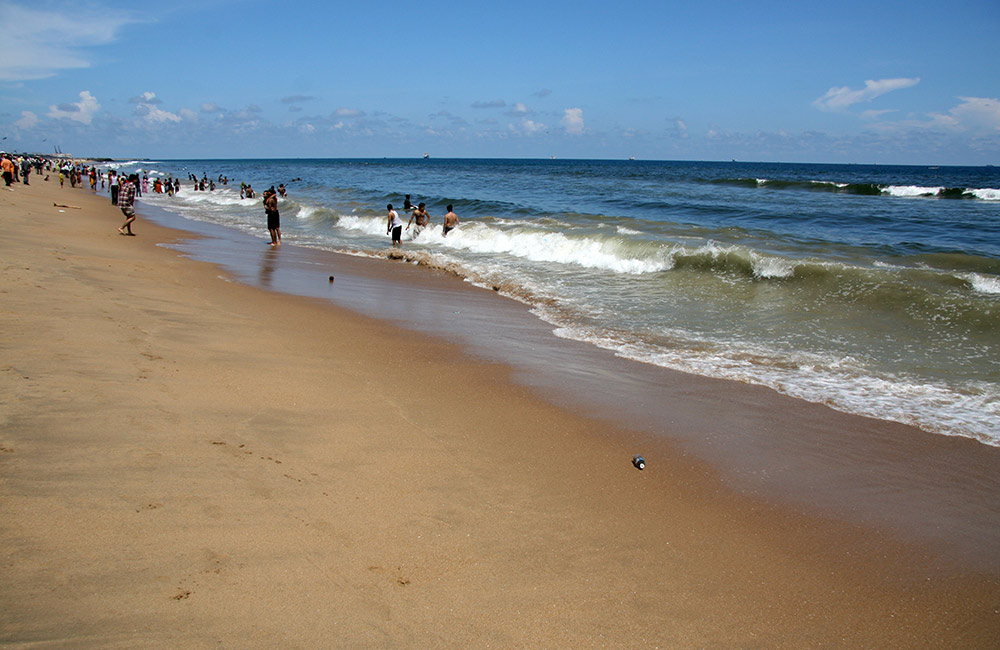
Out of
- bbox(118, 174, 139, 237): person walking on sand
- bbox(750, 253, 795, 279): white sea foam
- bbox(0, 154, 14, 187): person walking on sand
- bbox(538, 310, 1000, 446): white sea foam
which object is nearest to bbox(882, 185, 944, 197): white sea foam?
bbox(750, 253, 795, 279): white sea foam

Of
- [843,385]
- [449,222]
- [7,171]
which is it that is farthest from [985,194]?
[7,171]

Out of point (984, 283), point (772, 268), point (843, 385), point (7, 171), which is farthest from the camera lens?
point (7, 171)

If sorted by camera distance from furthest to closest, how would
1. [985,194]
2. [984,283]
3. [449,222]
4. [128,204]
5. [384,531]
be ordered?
[985,194], [449,222], [128,204], [984,283], [384,531]

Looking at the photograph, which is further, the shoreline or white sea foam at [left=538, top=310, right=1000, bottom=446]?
white sea foam at [left=538, top=310, right=1000, bottom=446]

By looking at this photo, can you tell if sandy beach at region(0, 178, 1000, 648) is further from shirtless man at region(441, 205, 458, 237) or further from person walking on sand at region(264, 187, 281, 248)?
shirtless man at region(441, 205, 458, 237)

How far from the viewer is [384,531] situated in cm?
343

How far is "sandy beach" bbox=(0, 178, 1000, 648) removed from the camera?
2.70 meters

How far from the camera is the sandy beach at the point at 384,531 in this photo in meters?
2.70

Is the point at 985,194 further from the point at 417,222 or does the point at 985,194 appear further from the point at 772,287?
the point at 417,222

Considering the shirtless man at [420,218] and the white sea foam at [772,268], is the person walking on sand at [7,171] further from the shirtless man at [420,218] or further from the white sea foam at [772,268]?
the white sea foam at [772,268]

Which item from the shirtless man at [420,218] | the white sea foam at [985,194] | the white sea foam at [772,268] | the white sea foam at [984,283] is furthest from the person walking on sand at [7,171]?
the white sea foam at [985,194]

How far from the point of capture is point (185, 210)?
32.5 m

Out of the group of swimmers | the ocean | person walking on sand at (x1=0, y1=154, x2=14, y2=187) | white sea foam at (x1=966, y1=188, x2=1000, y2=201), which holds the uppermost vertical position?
white sea foam at (x1=966, y1=188, x2=1000, y2=201)

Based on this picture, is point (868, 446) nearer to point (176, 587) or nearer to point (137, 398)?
point (176, 587)
